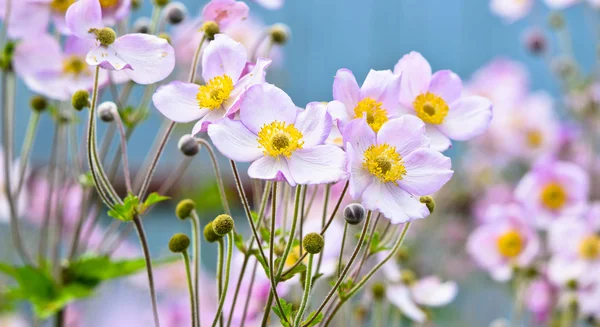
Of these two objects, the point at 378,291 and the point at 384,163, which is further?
the point at 378,291

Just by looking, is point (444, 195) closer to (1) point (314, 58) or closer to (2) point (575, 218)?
(2) point (575, 218)

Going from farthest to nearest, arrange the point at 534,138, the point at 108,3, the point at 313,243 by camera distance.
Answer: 1. the point at 534,138
2. the point at 108,3
3. the point at 313,243

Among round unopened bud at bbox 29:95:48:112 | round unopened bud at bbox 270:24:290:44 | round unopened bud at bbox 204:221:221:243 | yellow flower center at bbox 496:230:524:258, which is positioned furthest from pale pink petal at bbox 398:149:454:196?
yellow flower center at bbox 496:230:524:258

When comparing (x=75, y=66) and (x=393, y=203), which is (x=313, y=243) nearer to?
(x=393, y=203)

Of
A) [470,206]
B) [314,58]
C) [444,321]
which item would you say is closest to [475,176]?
[470,206]

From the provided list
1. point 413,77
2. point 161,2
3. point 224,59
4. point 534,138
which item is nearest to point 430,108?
point 413,77

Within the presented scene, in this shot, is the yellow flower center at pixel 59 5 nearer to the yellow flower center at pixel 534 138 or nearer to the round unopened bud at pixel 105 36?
the round unopened bud at pixel 105 36

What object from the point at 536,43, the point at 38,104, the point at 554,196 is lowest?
the point at 38,104
